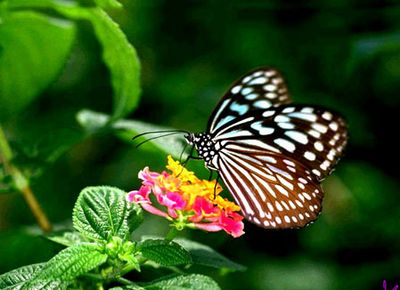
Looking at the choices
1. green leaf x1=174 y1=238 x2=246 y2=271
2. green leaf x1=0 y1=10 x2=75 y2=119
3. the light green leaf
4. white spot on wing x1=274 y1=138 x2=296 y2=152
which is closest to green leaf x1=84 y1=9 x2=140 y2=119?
the light green leaf

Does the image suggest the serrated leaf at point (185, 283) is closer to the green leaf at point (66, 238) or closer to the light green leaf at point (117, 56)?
the green leaf at point (66, 238)

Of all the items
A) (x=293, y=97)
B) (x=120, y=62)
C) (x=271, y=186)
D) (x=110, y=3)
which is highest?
(x=110, y=3)

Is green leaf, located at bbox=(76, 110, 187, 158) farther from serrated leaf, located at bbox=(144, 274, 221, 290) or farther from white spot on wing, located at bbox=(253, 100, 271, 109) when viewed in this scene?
serrated leaf, located at bbox=(144, 274, 221, 290)

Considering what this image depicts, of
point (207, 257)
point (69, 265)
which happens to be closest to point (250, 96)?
point (207, 257)

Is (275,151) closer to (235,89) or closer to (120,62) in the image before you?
(235,89)

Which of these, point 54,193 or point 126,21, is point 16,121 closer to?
point 54,193

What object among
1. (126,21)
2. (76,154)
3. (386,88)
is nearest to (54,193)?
(76,154)

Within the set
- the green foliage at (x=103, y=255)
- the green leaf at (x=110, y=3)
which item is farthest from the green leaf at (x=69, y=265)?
the green leaf at (x=110, y=3)
